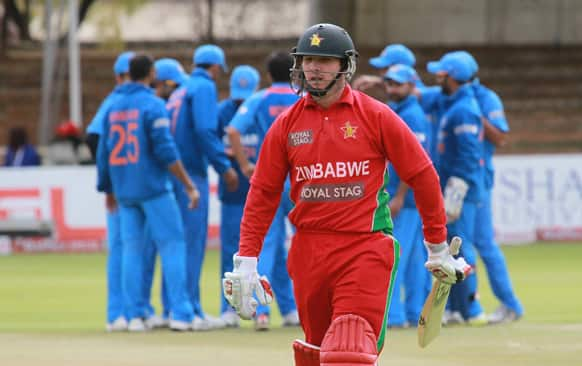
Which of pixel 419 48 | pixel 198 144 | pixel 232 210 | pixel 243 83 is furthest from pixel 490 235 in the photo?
pixel 419 48

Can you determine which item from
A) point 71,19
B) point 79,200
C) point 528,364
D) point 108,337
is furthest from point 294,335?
point 71,19

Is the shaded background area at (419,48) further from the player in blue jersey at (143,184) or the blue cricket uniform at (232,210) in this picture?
the player in blue jersey at (143,184)

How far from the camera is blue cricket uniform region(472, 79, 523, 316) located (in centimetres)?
1328

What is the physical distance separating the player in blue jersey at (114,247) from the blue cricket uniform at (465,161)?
279 centimetres

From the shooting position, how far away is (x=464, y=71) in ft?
43.0

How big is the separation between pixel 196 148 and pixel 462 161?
7.63ft

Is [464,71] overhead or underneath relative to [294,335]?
overhead

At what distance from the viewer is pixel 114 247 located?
1314 cm

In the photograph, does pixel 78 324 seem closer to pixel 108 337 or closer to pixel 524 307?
pixel 108 337

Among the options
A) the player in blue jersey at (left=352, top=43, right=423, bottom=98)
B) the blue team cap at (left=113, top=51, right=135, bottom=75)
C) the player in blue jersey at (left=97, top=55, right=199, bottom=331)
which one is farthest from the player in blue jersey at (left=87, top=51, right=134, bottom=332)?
the player in blue jersey at (left=352, top=43, right=423, bottom=98)

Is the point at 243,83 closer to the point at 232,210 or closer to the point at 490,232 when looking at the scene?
the point at 232,210

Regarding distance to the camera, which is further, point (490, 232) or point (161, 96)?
point (161, 96)

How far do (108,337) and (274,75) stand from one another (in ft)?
8.45

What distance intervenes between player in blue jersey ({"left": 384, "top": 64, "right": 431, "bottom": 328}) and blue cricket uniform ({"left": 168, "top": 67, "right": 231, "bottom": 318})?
1.53 m
